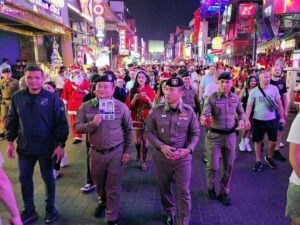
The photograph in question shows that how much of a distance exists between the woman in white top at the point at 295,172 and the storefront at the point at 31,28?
8609 mm

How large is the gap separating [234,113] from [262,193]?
1534 mm

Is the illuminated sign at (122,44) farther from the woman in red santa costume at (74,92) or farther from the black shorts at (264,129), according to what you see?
the black shorts at (264,129)

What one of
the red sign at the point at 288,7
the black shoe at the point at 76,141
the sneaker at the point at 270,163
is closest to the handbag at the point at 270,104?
the sneaker at the point at 270,163

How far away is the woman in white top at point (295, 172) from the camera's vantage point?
249cm

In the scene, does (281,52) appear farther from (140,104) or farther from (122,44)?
(122,44)

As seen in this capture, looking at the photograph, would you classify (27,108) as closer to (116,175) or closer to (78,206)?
(116,175)

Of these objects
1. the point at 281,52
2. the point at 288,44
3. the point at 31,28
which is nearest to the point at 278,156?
the point at 288,44

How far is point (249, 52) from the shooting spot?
29719 mm

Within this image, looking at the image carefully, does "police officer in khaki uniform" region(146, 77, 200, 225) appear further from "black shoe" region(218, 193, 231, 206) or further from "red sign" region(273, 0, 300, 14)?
"red sign" region(273, 0, 300, 14)

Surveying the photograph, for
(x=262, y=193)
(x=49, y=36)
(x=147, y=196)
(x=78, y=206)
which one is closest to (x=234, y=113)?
(x=262, y=193)

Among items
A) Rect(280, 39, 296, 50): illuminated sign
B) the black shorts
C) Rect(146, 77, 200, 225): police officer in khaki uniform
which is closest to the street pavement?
the black shorts

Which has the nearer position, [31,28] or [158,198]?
[158,198]

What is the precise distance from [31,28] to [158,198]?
501 inches

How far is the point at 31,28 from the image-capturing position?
1487cm
